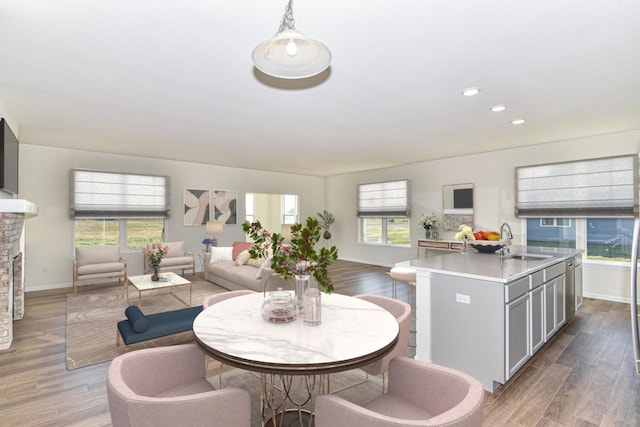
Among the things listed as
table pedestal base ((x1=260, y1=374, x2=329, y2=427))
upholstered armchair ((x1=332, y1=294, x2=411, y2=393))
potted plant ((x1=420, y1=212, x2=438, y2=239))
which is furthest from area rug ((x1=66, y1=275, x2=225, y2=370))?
potted plant ((x1=420, y1=212, x2=438, y2=239))

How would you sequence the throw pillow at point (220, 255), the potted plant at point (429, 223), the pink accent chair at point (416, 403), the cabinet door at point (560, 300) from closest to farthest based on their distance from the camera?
the pink accent chair at point (416, 403), the cabinet door at point (560, 300), the throw pillow at point (220, 255), the potted plant at point (429, 223)

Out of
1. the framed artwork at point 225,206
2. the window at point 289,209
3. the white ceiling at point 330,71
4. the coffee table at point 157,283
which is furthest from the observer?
the window at point 289,209

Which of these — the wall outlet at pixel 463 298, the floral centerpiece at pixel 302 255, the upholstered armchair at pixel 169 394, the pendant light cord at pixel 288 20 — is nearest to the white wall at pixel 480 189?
the wall outlet at pixel 463 298

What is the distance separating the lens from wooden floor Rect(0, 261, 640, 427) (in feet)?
7.11

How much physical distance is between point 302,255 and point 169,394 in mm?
950

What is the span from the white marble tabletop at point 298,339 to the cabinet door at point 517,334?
1.23m

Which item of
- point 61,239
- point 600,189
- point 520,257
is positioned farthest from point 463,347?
point 61,239

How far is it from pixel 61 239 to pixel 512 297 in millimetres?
7135

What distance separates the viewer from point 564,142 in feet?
17.5

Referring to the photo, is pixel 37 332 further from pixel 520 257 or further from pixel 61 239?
Result: pixel 520 257

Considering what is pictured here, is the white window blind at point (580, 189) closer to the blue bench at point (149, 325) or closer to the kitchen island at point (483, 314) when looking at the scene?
the kitchen island at point (483, 314)

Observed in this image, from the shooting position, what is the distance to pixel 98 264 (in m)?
5.64

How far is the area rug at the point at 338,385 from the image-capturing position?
2.41 metres

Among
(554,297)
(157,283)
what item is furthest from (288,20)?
(157,283)
